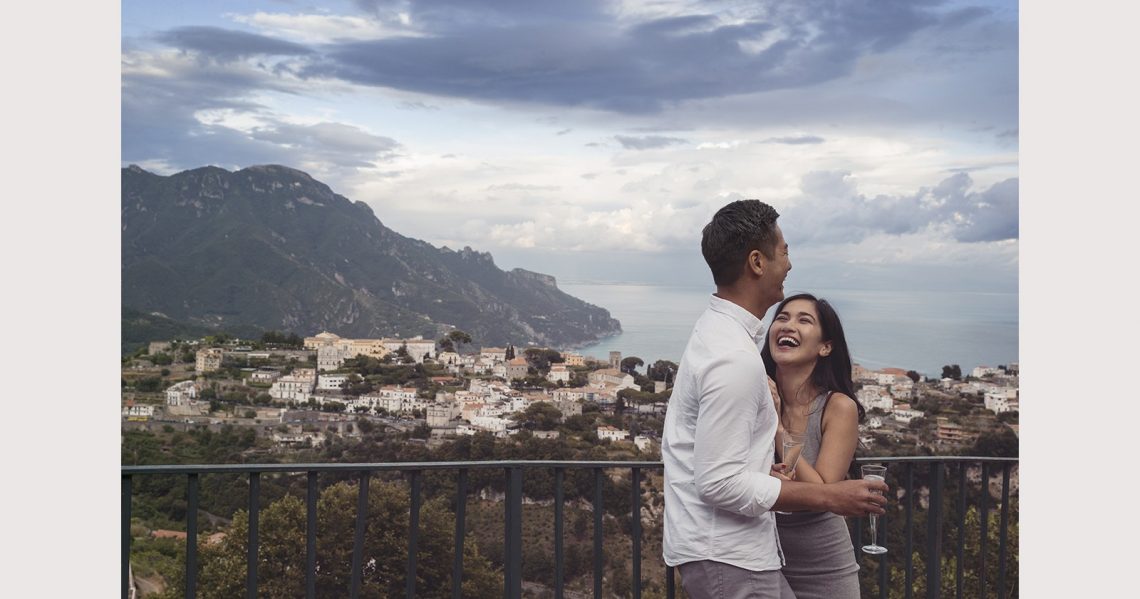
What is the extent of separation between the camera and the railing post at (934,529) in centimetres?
254

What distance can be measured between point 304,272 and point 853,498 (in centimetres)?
3663

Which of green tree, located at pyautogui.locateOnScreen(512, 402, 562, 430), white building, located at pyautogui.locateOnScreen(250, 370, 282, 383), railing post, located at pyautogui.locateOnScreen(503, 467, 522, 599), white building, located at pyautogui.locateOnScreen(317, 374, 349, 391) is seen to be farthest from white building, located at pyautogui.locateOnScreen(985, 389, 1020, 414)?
railing post, located at pyautogui.locateOnScreen(503, 467, 522, 599)

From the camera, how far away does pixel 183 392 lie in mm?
27125

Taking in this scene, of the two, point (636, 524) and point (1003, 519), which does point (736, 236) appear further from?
point (1003, 519)

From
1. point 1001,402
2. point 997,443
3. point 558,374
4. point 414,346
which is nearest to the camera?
point 997,443

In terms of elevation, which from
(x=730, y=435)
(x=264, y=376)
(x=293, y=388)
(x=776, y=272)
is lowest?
(x=293, y=388)

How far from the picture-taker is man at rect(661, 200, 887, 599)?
1252 mm

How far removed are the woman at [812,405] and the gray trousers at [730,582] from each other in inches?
8.2

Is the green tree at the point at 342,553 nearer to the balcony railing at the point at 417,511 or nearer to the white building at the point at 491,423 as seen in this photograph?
the white building at the point at 491,423

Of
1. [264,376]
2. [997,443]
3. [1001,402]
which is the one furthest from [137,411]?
[1001,402]

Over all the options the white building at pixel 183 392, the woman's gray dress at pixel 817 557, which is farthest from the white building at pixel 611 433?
the woman's gray dress at pixel 817 557

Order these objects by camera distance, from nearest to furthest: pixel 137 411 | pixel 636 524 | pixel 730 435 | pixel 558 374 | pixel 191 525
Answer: pixel 730 435
pixel 191 525
pixel 636 524
pixel 558 374
pixel 137 411

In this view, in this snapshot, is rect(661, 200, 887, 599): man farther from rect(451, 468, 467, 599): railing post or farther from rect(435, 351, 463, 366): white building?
rect(435, 351, 463, 366): white building
